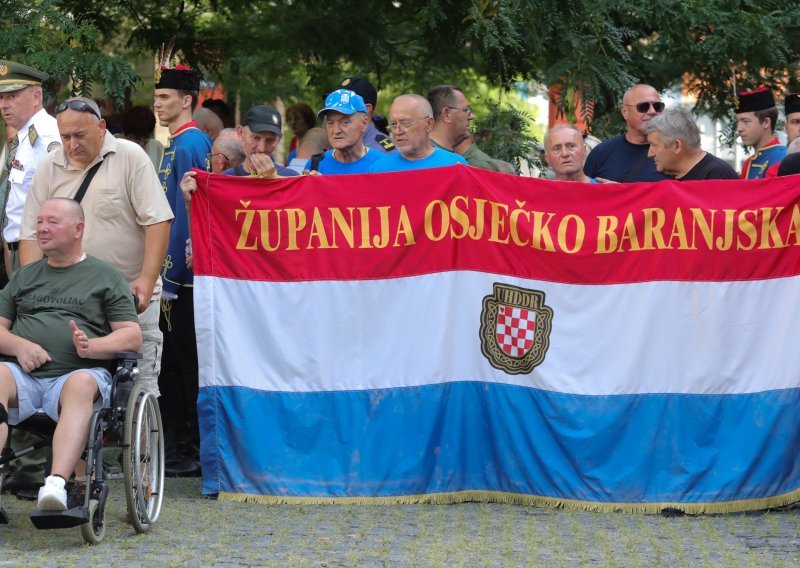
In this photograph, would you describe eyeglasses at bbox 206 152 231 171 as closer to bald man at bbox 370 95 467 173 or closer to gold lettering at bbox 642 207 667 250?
bald man at bbox 370 95 467 173

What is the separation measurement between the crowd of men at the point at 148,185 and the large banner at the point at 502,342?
371 millimetres

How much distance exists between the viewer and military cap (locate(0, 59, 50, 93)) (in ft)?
28.5

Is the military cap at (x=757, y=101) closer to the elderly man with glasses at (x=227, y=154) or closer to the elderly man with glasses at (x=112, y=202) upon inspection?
the elderly man with glasses at (x=227, y=154)

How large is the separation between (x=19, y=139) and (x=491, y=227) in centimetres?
296

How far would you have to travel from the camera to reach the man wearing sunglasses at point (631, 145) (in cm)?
946

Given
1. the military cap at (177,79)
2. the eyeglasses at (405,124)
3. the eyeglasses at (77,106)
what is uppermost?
the military cap at (177,79)

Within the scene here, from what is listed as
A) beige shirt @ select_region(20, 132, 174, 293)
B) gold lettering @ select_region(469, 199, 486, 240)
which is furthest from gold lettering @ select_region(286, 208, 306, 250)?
gold lettering @ select_region(469, 199, 486, 240)

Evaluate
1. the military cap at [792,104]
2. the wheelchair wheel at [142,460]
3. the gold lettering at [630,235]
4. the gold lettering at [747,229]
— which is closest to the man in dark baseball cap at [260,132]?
the wheelchair wheel at [142,460]

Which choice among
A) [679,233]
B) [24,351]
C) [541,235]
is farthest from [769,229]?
[24,351]

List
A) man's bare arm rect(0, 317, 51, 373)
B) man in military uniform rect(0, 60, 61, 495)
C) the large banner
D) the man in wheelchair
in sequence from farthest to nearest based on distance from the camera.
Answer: man in military uniform rect(0, 60, 61, 495), the large banner, man's bare arm rect(0, 317, 51, 373), the man in wheelchair

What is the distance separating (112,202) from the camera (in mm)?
7902

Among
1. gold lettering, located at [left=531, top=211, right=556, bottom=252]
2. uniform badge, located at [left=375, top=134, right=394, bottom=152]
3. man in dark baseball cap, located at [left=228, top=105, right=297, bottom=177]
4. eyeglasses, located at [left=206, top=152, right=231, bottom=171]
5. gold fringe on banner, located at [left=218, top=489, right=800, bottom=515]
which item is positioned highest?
man in dark baseball cap, located at [left=228, top=105, right=297, bottom=177]

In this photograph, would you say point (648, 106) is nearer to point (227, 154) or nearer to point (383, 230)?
point (383, 230)

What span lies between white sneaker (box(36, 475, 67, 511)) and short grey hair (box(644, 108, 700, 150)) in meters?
3.83
